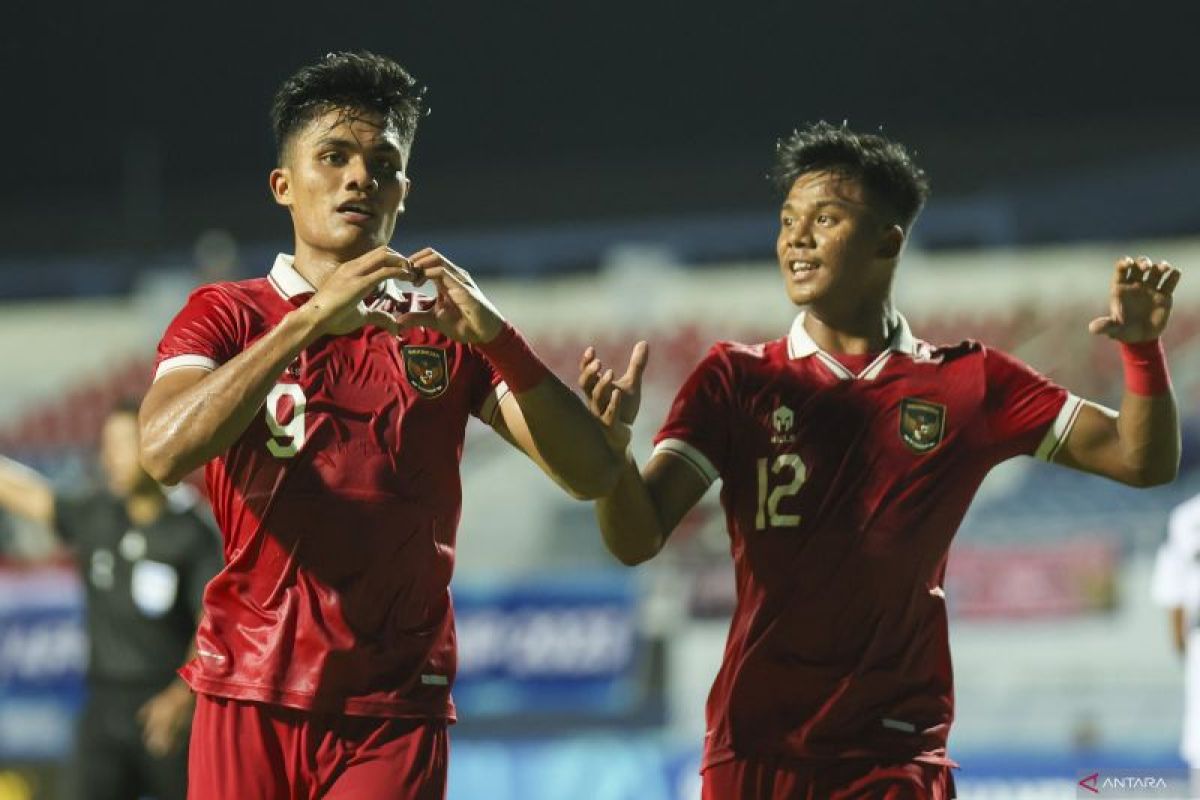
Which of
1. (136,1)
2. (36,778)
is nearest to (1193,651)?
(36,778)

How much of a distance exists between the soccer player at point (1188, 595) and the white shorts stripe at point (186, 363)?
12.8 ft

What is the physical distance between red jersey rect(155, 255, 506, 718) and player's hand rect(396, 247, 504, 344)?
14 centimetres

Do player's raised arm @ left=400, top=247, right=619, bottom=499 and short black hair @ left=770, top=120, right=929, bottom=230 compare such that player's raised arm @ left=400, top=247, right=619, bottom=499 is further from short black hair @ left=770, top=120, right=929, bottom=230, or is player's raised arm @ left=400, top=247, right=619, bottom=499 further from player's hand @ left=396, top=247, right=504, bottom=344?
short black hair @ left=770, top=120, right=929, bottom=230

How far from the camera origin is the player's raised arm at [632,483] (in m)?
3.32

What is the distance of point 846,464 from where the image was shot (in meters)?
3.59

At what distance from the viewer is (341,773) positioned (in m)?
3.04

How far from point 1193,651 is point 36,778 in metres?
7.74

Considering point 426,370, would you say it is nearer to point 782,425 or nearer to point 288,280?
point 288,280

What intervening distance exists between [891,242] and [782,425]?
A: 51 centimetres

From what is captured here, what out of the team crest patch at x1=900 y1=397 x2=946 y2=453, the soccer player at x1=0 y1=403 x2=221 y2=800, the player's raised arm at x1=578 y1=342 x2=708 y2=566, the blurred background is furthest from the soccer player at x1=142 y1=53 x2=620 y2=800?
the blurred background

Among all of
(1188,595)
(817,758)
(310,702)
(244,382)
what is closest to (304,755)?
(310,702)

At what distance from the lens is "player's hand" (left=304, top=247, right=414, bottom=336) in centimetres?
292

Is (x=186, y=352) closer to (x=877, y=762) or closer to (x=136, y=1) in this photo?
(x=877, y=762)

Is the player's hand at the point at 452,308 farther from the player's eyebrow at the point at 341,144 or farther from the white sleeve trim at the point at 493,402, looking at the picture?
the player's eyebrow at the point at 341,144
